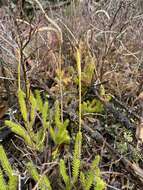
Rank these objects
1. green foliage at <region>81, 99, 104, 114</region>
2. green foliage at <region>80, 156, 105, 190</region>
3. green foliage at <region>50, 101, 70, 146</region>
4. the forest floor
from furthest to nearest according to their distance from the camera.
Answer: green foliage at <region>81, 99, 104, 114</region>, green foliage at <region>50, 101, 70, 146</region>, the forest floor, green foliage at <region>80, 156, 105, 190</region>

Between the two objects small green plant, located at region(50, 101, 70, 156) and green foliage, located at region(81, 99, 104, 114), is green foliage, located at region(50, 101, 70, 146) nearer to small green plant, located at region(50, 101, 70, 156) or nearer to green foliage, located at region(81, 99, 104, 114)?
small green plant, located at region(50, 101, 70, 156)

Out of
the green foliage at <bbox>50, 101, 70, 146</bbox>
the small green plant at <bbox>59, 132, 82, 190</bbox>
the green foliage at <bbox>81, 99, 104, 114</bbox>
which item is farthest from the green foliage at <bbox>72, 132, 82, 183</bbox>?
the green foliage at <bbox>81, 99, 104, 114</bbox>

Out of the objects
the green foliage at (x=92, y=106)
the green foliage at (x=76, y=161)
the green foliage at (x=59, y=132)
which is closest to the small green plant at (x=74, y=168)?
the green foliage at (x=76, y=161)

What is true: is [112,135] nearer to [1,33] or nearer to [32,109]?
[32,109]

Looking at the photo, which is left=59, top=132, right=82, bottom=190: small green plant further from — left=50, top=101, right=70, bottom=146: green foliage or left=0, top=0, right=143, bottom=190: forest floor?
left=50, top=101, right=70, bottom=146: green foliage

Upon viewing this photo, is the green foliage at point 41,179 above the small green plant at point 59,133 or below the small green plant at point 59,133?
below

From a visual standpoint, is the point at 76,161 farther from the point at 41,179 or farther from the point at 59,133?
the point at 59,133

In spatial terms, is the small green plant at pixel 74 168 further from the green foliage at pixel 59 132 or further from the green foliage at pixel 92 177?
the green foliage at pixel 59 132

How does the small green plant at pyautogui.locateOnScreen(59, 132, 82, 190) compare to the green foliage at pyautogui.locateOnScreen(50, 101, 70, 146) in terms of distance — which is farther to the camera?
the green foliage at pyautogui.locateOnScreen(50, 101, 70, 146)

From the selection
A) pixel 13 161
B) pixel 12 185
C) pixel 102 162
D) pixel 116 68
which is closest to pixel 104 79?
pixel 116 68

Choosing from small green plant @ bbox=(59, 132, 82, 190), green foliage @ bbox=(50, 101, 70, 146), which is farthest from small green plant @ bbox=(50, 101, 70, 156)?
small green plant @ bbox=(59, 132, 82, 190)

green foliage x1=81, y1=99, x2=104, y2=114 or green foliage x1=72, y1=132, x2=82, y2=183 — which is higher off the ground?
green foliage x1=81, y1=99, x2=104, y2=114

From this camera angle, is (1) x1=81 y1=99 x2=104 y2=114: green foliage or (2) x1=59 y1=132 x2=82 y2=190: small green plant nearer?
(2) x1=59 y1=132 x2=82 y2=190: small green plant

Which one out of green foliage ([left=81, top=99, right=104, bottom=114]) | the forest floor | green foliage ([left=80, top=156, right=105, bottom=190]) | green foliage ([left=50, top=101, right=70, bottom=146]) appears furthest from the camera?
green foliage ([left=81, top=99, right=104, bottom=114])
